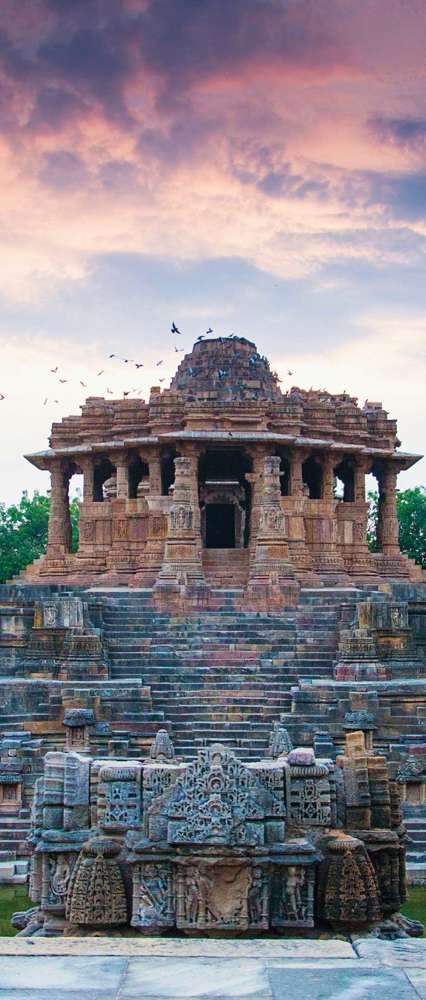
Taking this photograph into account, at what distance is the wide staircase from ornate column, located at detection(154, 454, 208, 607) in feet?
1.20

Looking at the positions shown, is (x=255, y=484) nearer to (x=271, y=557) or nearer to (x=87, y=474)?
(x=271, y=557)

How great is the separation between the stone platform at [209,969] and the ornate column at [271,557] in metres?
17.5

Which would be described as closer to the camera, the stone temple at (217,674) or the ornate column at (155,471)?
the stone temple at (217,674)

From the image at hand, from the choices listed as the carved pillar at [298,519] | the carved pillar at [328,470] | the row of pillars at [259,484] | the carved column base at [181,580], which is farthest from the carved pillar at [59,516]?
the carved pillar at [328,470]

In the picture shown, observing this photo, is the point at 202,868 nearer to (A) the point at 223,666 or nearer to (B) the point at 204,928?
(B) the point at 204,928

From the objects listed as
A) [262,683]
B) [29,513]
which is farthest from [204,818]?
[29,513]

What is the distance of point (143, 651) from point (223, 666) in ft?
5.07

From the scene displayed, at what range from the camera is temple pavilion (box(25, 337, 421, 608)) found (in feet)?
87.3

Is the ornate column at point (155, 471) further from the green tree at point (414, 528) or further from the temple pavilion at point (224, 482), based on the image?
the green tree at point (414, 528)

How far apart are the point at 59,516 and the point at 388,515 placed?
26.6 feet

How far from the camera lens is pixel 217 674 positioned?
2178 cm

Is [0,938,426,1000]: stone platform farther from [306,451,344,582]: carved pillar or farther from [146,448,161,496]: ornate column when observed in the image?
[146,448,161,496]: ornate column

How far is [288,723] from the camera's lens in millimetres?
19375

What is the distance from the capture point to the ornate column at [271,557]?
24594mm
